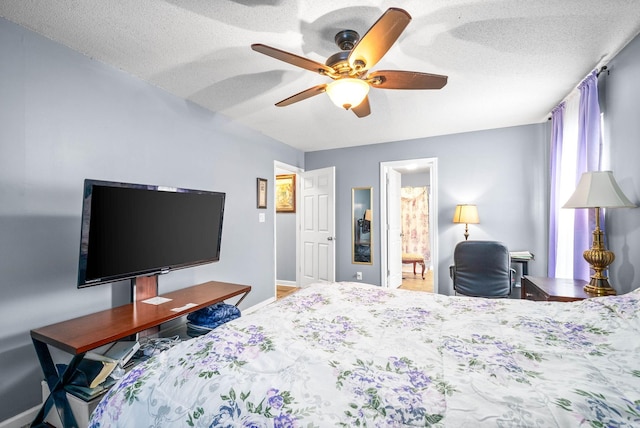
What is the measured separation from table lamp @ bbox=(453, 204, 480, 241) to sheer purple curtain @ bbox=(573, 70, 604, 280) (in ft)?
3.97

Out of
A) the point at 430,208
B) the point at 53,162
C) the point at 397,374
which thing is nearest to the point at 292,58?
the point at 397,374

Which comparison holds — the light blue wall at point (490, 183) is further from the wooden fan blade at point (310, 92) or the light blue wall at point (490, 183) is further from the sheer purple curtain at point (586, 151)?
the wooden fan blade at point (310, 92)

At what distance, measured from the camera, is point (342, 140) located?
448 cm

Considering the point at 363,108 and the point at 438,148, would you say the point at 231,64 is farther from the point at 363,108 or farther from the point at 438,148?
the point at 438,148

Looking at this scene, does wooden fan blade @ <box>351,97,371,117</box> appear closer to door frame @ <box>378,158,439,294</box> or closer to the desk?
door frame @ <box>378,158,439,294</box>

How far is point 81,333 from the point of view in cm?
173

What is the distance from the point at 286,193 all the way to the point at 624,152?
445 centimetres

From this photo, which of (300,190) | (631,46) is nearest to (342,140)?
(300,190)

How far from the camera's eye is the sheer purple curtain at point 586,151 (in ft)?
7.68

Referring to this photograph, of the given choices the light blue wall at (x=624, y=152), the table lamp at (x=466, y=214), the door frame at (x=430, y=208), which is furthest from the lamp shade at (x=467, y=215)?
the light blue wall at (x=624, y=152)

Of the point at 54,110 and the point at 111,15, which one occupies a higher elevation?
the point at 111,15

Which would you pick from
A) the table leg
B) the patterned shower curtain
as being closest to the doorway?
the patterned shower curtain

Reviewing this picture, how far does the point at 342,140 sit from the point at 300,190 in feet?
3.87

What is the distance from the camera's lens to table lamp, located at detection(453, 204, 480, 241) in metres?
3.81
